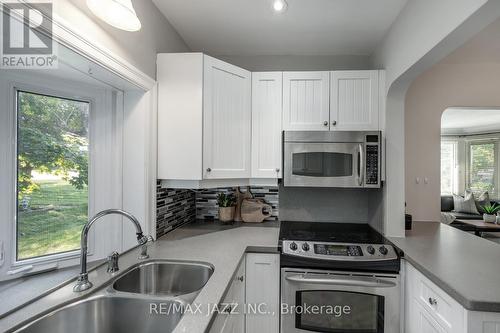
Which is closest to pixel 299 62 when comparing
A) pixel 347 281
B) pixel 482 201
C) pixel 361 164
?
pixel 361 164

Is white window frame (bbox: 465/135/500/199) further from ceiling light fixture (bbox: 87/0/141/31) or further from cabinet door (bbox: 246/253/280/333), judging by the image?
ceiling light fixture (bbox: 87/0/141/31)

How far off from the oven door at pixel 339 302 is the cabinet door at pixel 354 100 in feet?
3.67

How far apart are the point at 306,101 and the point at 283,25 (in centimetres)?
59

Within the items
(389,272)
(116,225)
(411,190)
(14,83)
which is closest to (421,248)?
(389,272)

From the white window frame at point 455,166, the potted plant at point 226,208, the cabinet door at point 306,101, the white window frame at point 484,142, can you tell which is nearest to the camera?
the cabinet door at point 306,101

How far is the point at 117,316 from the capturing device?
1.14m

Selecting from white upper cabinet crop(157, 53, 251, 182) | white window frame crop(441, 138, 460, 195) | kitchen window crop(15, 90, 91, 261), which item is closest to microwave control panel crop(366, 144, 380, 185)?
white upper cabinet crop(157, 53, 251, 182)

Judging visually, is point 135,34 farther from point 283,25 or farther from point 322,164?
point 322,164

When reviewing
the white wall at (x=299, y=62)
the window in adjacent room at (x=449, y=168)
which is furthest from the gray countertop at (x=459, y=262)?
the window in adjacent room at (x=449, y=168)

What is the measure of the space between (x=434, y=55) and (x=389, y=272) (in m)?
1.30

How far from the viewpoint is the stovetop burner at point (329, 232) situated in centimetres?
189

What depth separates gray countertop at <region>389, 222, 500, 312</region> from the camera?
109 centimetres

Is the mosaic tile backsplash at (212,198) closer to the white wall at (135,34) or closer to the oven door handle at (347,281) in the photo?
the oven door handle at (347,281)

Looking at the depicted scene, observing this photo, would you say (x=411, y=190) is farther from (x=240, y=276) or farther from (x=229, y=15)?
(x=229, y=15)
